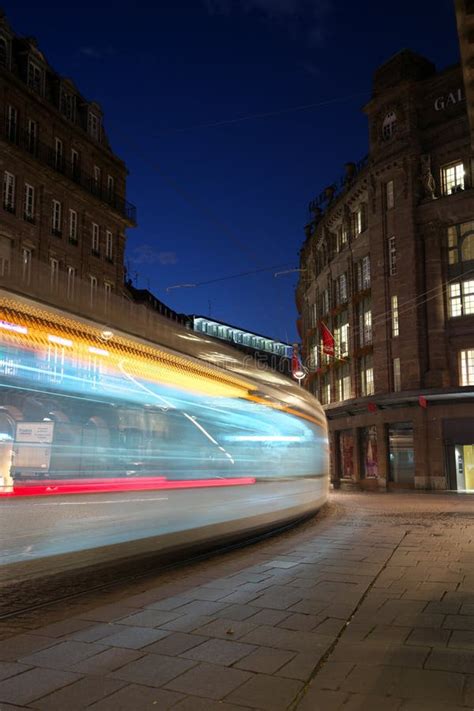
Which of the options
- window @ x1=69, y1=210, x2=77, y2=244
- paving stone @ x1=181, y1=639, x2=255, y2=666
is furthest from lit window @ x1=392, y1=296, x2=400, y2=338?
paving stone @ x1=181, y1=639, x2=255, y2=666

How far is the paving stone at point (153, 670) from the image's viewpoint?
441 cm

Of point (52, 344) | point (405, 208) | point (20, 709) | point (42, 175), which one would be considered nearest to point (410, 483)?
point (405, 208)

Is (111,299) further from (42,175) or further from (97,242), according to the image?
(97,242)

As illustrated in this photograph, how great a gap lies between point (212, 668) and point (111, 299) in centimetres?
464

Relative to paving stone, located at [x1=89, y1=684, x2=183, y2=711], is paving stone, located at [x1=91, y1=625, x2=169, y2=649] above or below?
above

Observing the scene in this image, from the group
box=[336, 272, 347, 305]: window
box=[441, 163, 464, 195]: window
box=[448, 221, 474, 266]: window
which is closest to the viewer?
box=[448, 221, 474, 266]: window

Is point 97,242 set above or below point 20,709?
above

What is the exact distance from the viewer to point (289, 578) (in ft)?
27.0

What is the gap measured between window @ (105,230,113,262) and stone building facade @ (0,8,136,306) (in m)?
0.06

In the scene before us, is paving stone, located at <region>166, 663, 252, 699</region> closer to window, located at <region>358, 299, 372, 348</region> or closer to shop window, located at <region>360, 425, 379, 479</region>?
shop window, located at <region>360, 425, 379, 479</region>

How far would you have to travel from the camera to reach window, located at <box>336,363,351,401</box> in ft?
131

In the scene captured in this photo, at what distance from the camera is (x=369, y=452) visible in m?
37.6

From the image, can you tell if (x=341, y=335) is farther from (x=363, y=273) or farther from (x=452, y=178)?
(x=452, y=178)

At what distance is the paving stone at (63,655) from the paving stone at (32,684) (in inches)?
6.4
